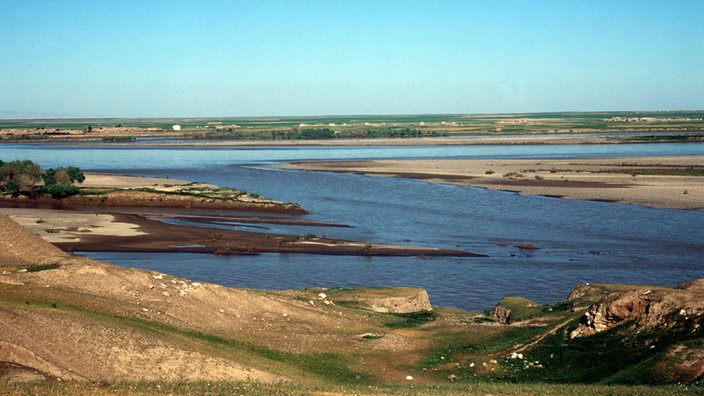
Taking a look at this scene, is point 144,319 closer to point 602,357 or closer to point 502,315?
point 602,357

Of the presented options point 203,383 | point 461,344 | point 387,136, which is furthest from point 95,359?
point 387,136

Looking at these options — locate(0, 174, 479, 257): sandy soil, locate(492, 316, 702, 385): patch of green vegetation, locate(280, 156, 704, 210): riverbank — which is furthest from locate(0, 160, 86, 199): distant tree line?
locate(492, 316, 702, 385): patch of green vegetation

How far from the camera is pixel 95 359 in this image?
57.0ft

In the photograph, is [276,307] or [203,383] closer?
[203,383]

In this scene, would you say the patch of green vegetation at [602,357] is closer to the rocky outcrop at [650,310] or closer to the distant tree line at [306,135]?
the rocky outcrop at [650,310]

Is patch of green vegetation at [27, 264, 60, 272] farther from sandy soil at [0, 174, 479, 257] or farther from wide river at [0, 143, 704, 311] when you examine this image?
sandy soil at [0, 174, 479, 257]

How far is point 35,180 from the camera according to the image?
226 feet

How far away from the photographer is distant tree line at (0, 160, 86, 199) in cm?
6806

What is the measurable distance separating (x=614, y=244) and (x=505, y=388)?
3364 centimetres

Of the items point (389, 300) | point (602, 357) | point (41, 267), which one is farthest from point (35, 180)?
point (602, 357)

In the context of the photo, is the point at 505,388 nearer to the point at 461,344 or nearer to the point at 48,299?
the point at 461,344

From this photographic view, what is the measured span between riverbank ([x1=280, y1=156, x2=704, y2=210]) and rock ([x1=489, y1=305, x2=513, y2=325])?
37.5 m

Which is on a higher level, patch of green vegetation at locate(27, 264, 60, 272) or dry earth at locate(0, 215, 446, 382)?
patch of green vegetation at locate(27, 264, 60, 272)

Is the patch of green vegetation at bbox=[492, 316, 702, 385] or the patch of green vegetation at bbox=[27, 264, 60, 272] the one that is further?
the patch of green vegetation at bbox=[27, 264, 60, 272]
